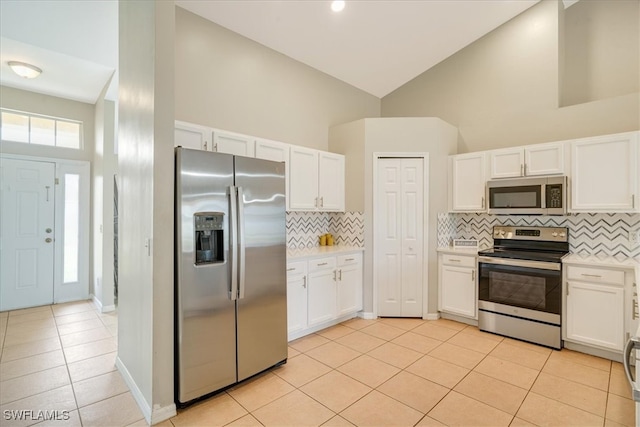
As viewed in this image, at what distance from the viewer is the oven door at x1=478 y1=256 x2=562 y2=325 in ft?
10.6

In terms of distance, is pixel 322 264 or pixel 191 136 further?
pixel 322 264

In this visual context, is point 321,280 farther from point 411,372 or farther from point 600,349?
point 600,349

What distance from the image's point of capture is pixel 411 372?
9.05 feet

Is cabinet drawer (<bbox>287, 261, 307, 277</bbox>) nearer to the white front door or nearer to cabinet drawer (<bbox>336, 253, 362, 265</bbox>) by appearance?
cabinet drawer (<bbox>336, 253, 362, 265</bbox>)

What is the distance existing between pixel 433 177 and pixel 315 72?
2238 millimetres

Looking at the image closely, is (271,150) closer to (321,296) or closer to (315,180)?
(315,180)

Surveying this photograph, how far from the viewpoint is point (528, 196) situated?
360 cm

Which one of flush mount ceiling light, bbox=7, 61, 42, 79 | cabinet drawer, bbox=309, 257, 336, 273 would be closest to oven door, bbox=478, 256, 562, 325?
cabinet drawer, bbox=309, 257, 336, 273

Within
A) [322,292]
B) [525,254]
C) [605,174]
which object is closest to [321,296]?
[322,292]

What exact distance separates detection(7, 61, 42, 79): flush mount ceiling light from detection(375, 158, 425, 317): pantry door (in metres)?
4.50

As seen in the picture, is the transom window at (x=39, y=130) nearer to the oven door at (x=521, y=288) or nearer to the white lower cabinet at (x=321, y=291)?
the white lower cabinet at (x=321, y=291)

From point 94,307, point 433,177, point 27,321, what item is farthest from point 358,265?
point 27,321

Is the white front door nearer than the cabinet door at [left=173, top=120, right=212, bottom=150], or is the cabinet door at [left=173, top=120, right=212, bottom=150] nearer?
the cabinet door at [left=173, top=120, right=212, bottom=150]

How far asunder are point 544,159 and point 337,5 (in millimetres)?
2912
